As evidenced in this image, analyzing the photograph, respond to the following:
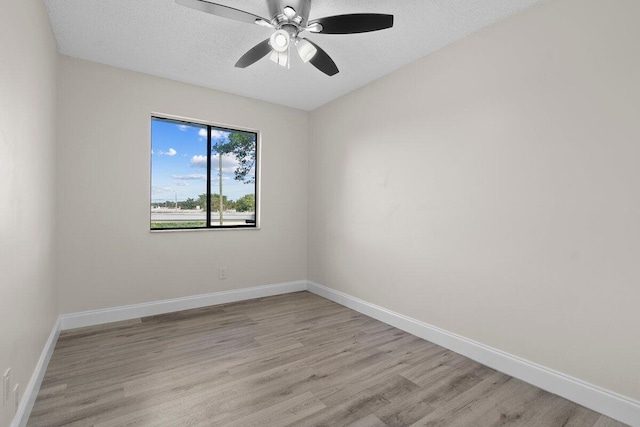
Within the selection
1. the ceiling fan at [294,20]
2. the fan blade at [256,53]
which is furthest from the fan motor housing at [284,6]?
the fan blade at [256,53]

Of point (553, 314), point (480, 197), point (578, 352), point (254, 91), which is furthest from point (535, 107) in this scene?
point (254, 91)

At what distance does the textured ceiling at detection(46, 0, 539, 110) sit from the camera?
214 cm

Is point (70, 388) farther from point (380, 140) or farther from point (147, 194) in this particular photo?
point (380, 140)

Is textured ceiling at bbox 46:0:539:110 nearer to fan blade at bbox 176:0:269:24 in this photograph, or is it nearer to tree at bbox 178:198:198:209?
fan blade at bbox 176:0:269:24

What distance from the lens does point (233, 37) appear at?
2506 mm

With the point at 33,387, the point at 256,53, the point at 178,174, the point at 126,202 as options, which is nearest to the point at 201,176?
the point at 178,174

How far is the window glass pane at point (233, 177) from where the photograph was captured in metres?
3.85

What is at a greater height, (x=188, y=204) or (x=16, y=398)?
(x=188, y=204)

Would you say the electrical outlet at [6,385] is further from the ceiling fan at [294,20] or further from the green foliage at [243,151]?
the green foliage at [243,151]

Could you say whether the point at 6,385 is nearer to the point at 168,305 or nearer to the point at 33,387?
the point at 33,387

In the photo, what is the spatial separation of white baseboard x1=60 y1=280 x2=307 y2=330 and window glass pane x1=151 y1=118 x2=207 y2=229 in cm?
86

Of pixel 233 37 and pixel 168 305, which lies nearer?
pixel 233 37

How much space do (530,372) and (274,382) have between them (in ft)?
5.72

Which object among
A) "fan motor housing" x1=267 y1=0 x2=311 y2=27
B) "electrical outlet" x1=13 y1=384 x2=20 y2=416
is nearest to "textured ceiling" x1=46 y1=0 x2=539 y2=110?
"fan motor housing" x1=267 y1=0 x2=311 y2=27
